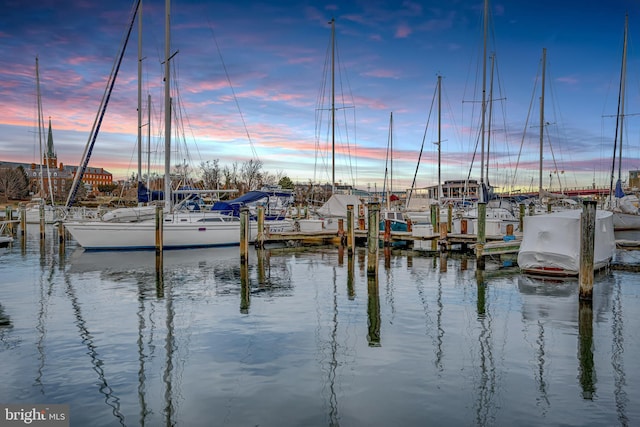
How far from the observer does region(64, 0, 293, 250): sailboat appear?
87.4ft

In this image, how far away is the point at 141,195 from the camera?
97.5 feet

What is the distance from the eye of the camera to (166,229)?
27203 mm

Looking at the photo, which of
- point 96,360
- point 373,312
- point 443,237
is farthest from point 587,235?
point 443,237

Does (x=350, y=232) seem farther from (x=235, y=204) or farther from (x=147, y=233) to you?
(x=147, y=233)

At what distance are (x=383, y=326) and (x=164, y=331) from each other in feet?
15.9

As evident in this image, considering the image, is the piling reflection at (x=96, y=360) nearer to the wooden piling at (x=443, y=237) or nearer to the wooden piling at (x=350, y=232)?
the wooden piling at (x=350, y=232)

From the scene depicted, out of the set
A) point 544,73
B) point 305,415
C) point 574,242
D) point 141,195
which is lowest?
point 305,415

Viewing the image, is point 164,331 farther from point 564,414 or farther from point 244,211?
point 244,211

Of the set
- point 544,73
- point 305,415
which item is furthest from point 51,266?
point 544,73

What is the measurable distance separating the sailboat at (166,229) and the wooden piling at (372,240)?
41.6 feet

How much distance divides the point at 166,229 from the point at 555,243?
63.0ft

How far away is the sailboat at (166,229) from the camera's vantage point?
26641mm

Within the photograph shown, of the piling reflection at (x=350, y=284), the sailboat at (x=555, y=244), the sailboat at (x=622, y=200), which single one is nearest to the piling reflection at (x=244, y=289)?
the piling reflection at (x=350, y=284)

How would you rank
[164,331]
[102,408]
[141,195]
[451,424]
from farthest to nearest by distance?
[141,195], [164,331], [102,408], [451,424]
